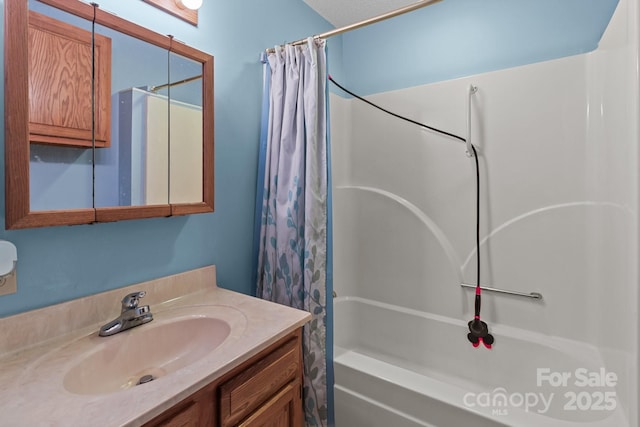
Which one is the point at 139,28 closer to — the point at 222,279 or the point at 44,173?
the point at 44,173

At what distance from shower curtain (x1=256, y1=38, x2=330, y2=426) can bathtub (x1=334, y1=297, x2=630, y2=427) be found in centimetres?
25

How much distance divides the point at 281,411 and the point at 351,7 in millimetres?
2381

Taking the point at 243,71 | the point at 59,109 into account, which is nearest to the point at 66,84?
the point at 59,109

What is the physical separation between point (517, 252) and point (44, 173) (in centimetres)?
223

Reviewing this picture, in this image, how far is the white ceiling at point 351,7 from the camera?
2.05 meters

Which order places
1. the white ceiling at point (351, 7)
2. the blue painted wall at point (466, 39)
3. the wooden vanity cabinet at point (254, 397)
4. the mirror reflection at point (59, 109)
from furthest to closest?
1. the white ceiling at point (351, 7)
2. the blue painted wall at point (466, 39)
3. the mirror reflection at point (59, 109)
4. the wooden vanity cabinet at point (254, 397)

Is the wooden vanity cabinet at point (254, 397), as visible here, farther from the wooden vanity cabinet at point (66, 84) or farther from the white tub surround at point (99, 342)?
the wooden vanity cabinet at point (66, 84)

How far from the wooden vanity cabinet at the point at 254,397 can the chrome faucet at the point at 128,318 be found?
0.41 meters

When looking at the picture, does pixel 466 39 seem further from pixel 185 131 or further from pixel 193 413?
pixel 193 413

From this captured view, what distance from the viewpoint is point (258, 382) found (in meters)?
0.97

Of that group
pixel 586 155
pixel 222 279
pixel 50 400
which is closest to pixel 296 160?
pixel 222 279

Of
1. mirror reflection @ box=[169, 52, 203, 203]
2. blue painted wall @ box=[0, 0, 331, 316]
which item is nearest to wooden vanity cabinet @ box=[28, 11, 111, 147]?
blue painted wall @ box=[0, 0, 331, 316]

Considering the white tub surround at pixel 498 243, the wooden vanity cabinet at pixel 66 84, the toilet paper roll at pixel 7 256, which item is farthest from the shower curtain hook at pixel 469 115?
the toilet paper roll at pixel 7 256

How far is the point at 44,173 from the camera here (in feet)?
2.97
